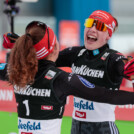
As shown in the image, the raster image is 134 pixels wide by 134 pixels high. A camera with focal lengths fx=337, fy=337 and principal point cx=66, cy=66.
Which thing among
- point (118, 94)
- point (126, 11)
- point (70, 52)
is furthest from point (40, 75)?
point (126, 11)

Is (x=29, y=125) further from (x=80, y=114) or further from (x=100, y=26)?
(x=100, y=26)

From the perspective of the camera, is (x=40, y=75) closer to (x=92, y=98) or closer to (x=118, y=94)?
(x=92, y=98)

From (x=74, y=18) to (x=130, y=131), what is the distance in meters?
13.6

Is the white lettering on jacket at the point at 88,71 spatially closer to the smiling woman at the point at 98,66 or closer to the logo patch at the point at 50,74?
the smiling woman at the point at 98,66

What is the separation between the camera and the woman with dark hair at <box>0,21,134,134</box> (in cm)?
271

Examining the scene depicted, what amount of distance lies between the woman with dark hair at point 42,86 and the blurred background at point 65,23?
1825 millimetres

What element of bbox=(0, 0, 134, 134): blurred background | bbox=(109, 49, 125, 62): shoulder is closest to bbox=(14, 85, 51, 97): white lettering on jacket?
bbox=(109, 49, 125, 62): shoulder

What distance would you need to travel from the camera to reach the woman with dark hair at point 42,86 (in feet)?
8.87

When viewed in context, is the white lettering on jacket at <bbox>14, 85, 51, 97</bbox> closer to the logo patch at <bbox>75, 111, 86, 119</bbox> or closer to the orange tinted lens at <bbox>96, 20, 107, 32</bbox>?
the logo patch at <bbox>75, 111, 86, 119</bbox>

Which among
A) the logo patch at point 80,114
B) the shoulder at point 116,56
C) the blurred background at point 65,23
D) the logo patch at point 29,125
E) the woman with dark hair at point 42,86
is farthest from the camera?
the blurred background at point 65,23

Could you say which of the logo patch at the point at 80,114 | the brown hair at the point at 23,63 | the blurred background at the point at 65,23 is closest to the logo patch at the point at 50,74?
the brown hair at the point at 23,63

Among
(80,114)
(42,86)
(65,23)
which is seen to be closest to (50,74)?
(42,86)

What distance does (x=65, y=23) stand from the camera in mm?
15227

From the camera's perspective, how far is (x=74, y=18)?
19.5m
